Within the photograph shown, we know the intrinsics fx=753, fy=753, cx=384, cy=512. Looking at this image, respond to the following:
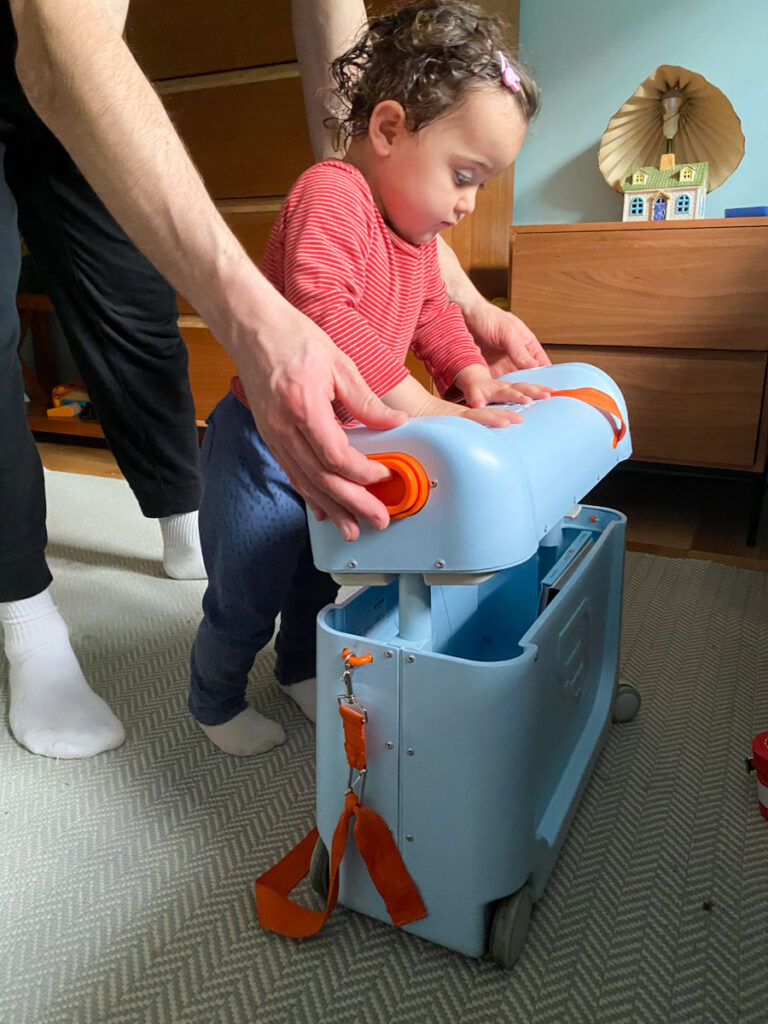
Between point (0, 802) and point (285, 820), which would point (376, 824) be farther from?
point (0, 802)

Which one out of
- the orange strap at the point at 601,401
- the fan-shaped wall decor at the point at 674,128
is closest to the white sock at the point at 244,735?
the orange strap at the point at 601,401

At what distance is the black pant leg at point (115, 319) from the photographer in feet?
Result: 3.15

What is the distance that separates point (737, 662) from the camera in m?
1.00

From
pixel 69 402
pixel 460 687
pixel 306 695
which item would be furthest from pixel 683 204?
pixel 69 402

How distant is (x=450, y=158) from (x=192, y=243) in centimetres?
27

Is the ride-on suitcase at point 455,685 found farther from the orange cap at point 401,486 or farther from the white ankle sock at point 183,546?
the white ankle sock at point 183,546

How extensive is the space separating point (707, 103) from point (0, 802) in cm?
179

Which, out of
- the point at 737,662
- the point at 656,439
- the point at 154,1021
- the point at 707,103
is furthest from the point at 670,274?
the point at 154,1021

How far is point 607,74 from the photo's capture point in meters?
1.74

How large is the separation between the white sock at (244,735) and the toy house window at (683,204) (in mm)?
1314

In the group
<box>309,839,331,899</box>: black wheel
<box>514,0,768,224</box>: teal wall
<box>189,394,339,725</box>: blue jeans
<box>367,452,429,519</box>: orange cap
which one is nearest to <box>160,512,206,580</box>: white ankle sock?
<box>189,394,339,725</box>: blue jeans

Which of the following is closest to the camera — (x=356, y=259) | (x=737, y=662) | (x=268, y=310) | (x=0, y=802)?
(x=268, y=310)

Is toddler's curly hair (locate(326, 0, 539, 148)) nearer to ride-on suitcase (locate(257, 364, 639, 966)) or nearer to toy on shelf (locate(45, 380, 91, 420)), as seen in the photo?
ride-on suitcase (locate(257, 364, 639, 966))

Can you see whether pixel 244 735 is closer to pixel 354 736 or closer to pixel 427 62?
pixel 354 736
